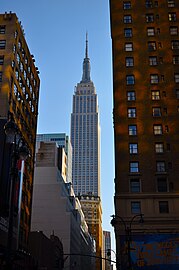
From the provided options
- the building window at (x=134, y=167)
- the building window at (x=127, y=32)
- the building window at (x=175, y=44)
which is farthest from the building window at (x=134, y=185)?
the building window at (x=127, y=32)

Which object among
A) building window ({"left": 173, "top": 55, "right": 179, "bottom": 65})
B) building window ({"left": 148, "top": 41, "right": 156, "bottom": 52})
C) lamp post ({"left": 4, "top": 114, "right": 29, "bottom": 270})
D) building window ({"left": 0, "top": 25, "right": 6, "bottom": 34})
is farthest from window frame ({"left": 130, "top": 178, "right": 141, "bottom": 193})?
lamp post ({"left": 4, "top": 114, "right": 29, "bottom": 270})

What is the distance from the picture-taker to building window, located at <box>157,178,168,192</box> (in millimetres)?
54844

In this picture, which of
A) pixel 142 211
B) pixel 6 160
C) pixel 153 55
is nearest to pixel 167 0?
pixel 153 55

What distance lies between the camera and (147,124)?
59250 mm

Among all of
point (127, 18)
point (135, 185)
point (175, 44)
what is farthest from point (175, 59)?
point (135, 185)

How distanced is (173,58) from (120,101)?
11.9 m

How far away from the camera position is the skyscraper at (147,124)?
5191 centimetres

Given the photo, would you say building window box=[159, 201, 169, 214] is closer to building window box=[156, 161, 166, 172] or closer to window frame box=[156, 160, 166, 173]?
window frame box=[156, 160, 166, 173]

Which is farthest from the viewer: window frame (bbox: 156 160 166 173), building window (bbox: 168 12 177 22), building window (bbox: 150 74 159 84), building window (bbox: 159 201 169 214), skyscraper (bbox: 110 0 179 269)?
building window (bbox: 168 12 177 22)

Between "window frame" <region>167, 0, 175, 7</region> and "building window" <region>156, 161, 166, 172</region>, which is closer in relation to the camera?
"building window" <region>156, 161, 166, 172</region>

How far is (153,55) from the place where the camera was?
210 ft

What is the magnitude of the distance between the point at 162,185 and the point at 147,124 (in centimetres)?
998

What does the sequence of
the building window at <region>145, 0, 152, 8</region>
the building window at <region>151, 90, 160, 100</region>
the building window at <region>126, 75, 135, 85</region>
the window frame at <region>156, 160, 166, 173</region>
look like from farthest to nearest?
the building window at <region>145, 0, 152, 8</region>, the building window at <region>126, 75, 135, 85</region>, the building window at <region>151, 90, 160, 100</region>, the window frame at <region>156, 160, 166, 173</region>

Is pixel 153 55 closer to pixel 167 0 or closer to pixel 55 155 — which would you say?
pixel 167 0
